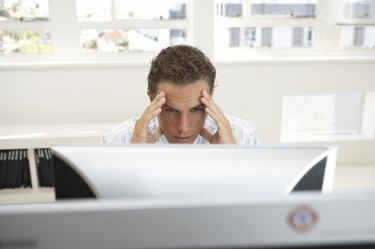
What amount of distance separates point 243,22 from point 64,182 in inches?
101

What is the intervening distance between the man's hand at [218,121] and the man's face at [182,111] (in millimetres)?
22

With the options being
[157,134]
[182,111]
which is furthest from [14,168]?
[182,111]

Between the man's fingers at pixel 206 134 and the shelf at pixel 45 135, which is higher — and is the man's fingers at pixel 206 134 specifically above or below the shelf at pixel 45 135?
above

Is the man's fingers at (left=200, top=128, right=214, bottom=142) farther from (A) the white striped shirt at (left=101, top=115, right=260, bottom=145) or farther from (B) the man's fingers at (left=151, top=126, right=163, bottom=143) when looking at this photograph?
(B) the man's fingers at (left=151, top=126, right=163, bottom=143)

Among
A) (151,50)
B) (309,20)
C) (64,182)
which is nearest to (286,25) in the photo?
(309,20)

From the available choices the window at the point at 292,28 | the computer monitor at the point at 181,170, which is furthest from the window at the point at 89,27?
the computer monitor at the point at 181,170

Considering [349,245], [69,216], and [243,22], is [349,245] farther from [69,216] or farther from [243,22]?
[243,22]

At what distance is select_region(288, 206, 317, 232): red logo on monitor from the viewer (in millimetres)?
445

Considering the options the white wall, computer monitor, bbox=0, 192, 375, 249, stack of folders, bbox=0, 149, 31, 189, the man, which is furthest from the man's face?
stack of folders, bbox=0, 149, 31, 189

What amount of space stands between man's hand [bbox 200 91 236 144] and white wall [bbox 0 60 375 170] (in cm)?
135

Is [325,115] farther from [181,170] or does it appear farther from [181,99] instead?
[181,170]

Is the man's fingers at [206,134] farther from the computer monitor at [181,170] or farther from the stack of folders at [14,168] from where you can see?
the stack of folders at [14,168]

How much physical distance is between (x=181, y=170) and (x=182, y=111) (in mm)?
725

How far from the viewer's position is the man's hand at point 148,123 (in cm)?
140
